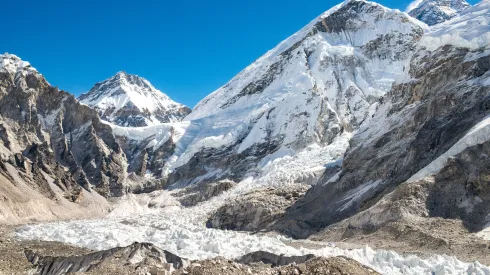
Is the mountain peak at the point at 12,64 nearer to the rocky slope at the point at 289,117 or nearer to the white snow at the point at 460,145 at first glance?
the rocky slope at the point at 289,117

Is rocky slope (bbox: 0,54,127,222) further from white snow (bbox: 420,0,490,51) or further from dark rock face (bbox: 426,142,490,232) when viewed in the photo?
white snow (bbox: 420,0,490,51)

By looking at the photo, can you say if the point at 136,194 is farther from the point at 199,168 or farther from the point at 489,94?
the point at 489,94

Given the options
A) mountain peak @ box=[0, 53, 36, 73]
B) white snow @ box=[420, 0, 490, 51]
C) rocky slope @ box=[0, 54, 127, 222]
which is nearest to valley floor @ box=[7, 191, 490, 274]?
rocky slope @ box=[0, 54, 127, 222]

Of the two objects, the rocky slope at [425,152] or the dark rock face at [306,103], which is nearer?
the rocky slope at [425,152]

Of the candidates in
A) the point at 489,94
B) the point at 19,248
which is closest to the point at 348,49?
the point at 489,94

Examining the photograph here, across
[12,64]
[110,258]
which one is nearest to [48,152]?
[12,64]

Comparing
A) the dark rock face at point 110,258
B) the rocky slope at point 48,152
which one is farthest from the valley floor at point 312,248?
the rocky slope at point 48,152

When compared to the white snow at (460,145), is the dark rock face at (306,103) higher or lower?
higher
